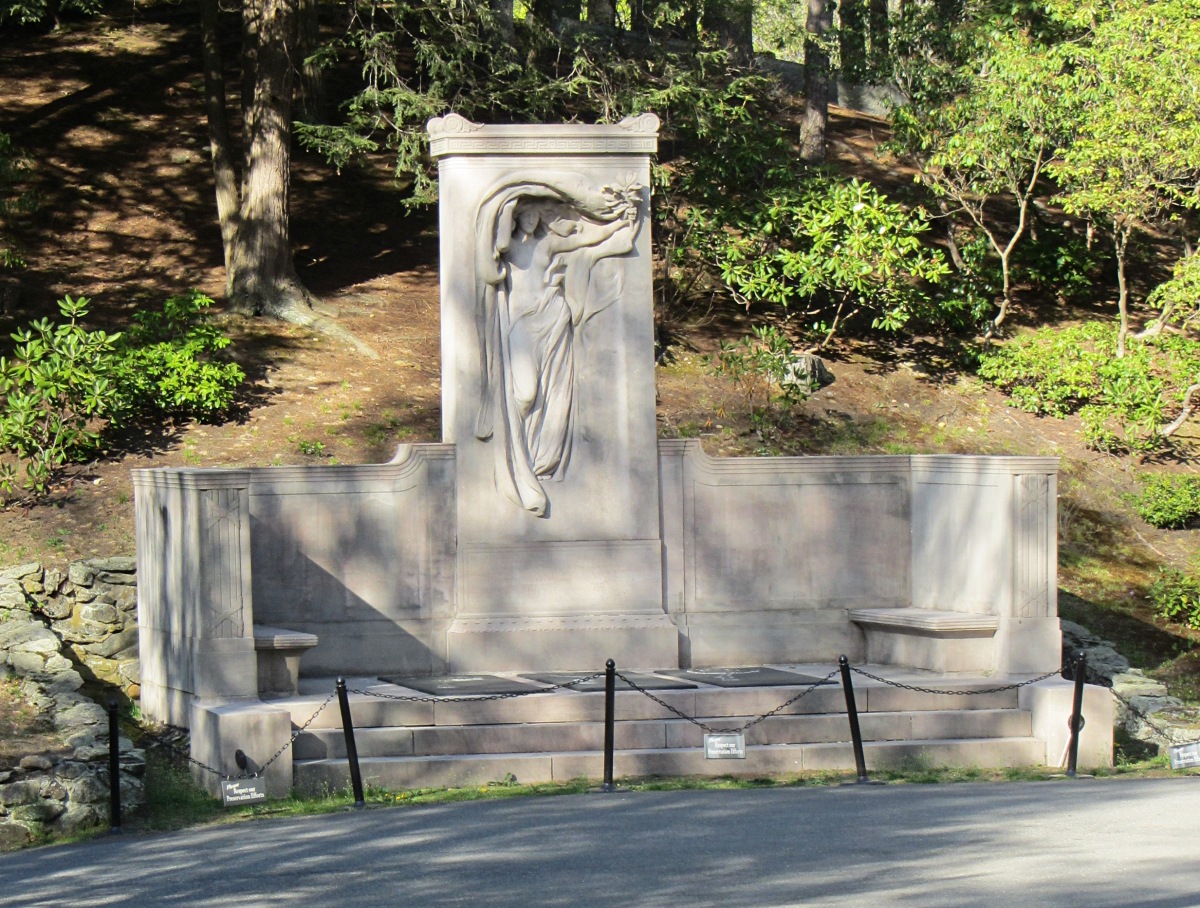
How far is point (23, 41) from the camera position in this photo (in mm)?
30500

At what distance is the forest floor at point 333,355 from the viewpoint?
59.1 ft

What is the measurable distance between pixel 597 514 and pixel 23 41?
21785mm

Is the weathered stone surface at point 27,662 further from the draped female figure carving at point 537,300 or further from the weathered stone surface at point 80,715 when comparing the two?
the draped female figure carving at point 537,300

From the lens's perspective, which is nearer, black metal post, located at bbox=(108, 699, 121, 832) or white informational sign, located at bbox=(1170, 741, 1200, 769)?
black metal post, located at bbox=(108, 699, 121, 832)

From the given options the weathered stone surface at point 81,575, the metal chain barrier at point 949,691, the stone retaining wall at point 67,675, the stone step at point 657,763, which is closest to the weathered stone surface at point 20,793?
the stone retaining wall at point 67,675

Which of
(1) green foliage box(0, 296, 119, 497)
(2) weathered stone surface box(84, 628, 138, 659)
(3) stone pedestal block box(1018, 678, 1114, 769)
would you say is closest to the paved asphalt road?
(3) stone pedestal block box(1018, 678, 1114, 769)

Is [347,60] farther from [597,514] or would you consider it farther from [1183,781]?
[1183,781]

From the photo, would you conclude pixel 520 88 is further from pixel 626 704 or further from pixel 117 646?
pixel 626 704

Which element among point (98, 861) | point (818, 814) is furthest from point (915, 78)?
point (98, 861)

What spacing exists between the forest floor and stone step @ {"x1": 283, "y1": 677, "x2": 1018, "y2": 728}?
500 cm

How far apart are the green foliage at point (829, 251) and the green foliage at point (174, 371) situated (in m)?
7.27

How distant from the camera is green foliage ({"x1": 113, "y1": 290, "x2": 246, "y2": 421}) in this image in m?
18.0

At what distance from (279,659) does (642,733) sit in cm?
279

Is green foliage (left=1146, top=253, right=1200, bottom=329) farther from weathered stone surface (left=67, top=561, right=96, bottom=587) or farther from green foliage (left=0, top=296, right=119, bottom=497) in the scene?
weathered stone surface (left=67, top=561, right=96, bottom=587)
